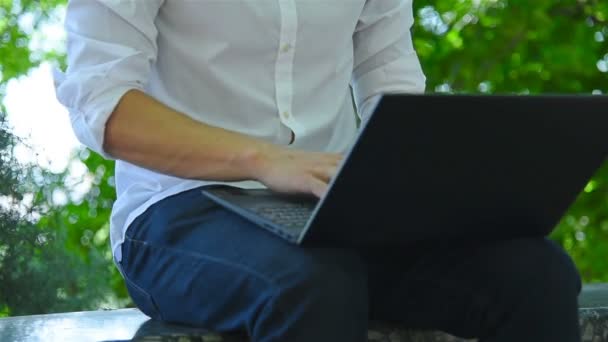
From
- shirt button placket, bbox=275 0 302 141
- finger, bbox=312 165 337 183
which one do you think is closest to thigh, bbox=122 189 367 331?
finger, bbox=312 165 337 183

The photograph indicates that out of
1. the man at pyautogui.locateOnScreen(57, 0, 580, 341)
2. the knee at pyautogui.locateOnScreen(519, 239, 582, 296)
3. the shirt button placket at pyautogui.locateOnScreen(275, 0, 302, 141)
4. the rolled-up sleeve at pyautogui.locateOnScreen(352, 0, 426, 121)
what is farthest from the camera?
the rolled-up sleeve at pyautogui.locateOnScreen(352, 0, 426, 121)

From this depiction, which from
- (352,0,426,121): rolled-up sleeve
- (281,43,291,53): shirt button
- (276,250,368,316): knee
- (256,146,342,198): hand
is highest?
(281,43,291,53): shirt button

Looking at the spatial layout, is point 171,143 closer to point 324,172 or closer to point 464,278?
point 324,172

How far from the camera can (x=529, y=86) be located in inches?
179

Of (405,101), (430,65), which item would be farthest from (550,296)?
(430,65)

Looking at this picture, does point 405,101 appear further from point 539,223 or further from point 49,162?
point 49,162

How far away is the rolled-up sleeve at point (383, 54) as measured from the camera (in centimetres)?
183

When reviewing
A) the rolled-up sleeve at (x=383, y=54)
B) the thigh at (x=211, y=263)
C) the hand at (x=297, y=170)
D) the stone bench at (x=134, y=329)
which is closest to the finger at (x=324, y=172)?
the hand at (x=297, y=170)

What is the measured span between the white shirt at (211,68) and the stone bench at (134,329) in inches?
5.2

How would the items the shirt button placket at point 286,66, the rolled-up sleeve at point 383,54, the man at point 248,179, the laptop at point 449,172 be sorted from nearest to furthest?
the laptop at point 449,172
the man at point 248,179
the shirt button placket at point 286,66
the rolled-up sleeve at point 383,54

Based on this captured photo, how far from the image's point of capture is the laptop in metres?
1.15

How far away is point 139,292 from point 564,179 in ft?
2.06

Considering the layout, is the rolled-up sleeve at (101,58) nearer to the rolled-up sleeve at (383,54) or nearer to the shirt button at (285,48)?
the shirt button at (285,48)

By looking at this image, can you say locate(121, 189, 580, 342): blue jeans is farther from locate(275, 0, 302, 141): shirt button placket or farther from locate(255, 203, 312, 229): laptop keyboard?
locate(275, 0, 302, 141): shirt button placket
